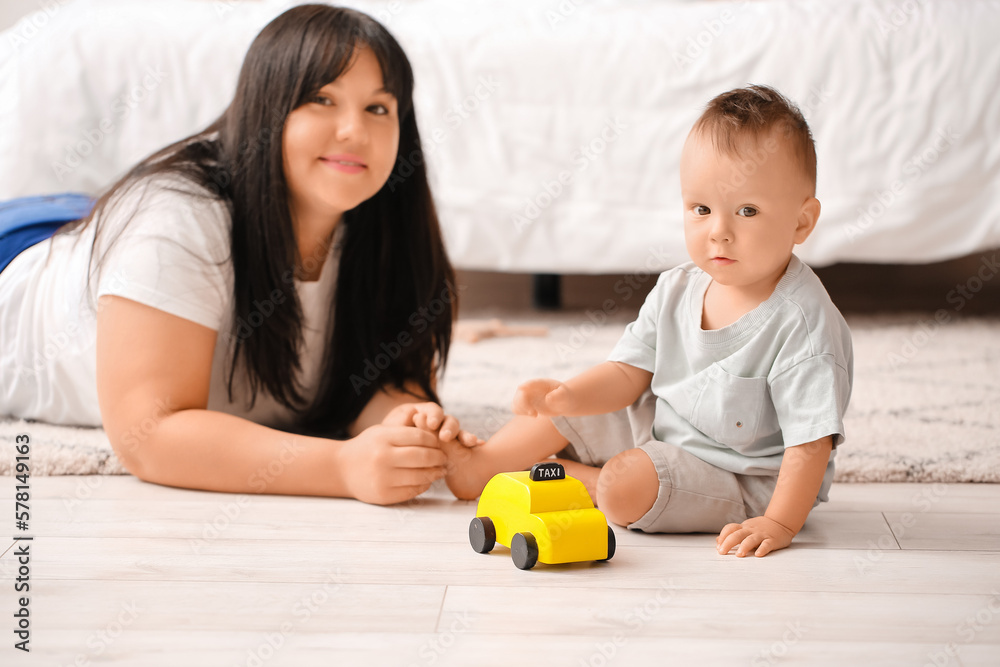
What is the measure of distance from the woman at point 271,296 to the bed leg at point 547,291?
951 mm

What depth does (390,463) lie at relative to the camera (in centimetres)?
89

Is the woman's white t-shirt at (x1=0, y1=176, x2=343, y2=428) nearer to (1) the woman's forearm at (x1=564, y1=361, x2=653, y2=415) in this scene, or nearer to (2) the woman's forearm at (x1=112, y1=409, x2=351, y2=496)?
Result: (2) the woman's forearm at (x1=112, y1=409, x2=351, y2=496)

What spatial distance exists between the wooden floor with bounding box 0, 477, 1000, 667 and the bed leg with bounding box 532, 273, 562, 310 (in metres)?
1.25

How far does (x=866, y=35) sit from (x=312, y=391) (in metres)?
1.22

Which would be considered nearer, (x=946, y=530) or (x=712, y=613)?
(x=712, y=613)

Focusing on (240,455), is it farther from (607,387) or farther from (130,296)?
(607,387)

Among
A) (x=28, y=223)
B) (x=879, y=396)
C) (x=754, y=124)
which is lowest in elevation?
(x=879, y=396)

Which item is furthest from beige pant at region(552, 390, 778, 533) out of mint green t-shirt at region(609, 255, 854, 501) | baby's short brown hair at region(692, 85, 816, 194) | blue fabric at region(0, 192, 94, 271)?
blue fabric at region(0, 192, 94, 271)

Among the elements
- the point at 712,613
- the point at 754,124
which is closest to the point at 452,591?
the point at 712,613

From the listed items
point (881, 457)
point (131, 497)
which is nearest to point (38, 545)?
point (131, 497)

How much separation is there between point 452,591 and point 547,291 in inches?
57.9

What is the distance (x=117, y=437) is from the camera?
0.95m

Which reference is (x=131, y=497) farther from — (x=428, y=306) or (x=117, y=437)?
(x=428, y=306)

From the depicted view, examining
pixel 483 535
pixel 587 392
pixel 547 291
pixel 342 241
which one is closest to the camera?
pixel 483 535
